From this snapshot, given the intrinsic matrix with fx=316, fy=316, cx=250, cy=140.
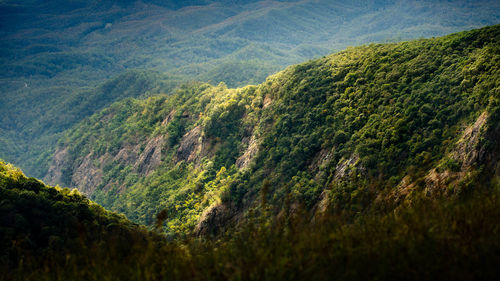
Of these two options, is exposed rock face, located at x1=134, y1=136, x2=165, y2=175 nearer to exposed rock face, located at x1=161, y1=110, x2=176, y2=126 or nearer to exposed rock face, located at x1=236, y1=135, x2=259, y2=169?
exposed rock face, located at x1=161, y1=110, x2=176, y2=126

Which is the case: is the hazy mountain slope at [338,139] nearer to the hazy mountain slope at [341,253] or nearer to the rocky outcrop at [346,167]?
the rocky outcrop at [346,167]

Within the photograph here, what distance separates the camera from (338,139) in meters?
34.5

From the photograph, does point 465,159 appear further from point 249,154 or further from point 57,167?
point 57,167

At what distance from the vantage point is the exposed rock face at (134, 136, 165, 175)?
8106 centimetres

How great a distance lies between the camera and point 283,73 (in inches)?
2329

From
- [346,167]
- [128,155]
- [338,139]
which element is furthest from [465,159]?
[128,155]

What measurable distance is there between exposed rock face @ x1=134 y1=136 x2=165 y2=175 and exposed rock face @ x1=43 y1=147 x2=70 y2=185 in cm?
6408

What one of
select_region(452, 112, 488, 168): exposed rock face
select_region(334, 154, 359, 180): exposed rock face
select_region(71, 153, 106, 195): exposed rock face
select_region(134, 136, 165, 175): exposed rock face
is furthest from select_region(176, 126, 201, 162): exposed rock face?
select_region(452, 112, 488, 168): exposed rock face

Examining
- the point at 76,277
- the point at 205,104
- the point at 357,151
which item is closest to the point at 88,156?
the point at 205,104

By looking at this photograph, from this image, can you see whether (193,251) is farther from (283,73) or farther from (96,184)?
(96,184)

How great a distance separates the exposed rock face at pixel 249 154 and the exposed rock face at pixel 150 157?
110 feet

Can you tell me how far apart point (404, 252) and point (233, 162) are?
4981cm

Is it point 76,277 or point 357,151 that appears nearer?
point 76,277

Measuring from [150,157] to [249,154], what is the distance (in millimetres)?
44579
